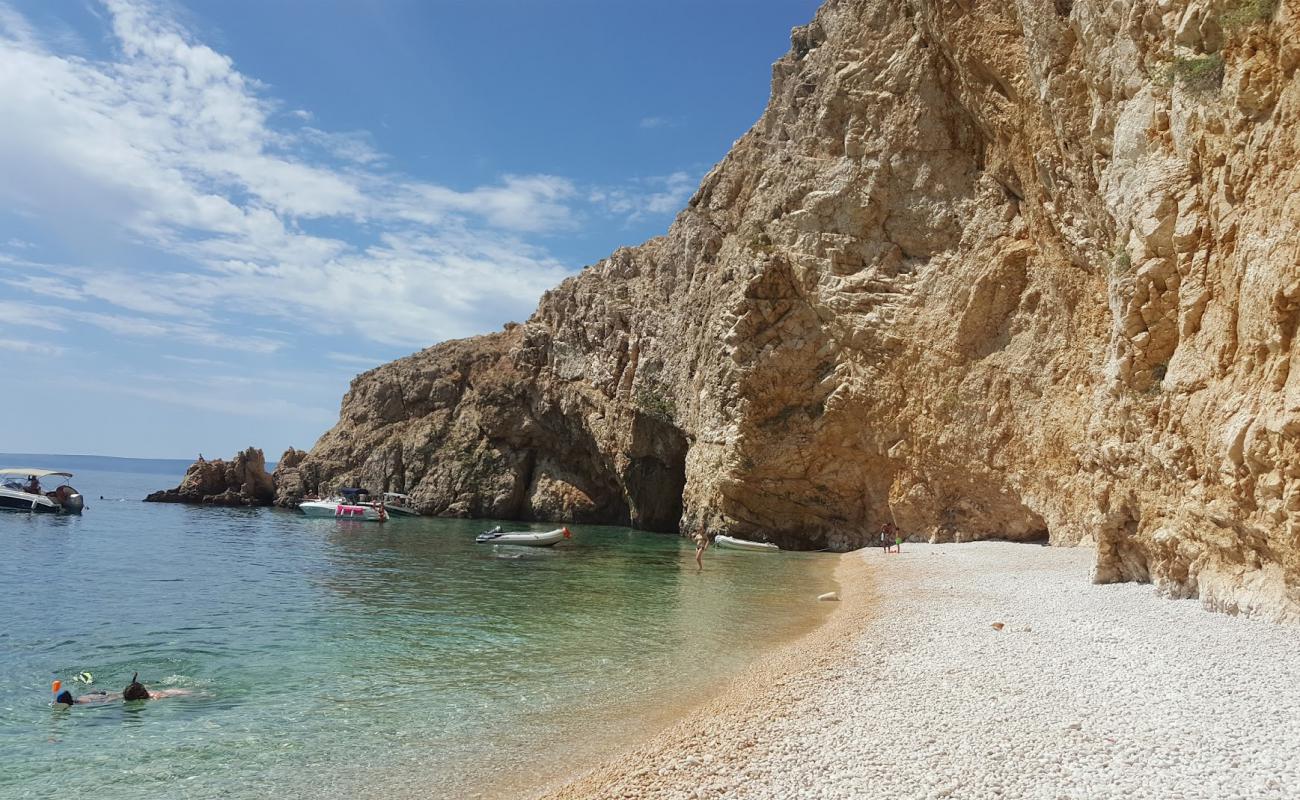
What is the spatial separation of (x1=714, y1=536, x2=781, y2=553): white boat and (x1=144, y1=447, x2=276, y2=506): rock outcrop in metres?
46.0

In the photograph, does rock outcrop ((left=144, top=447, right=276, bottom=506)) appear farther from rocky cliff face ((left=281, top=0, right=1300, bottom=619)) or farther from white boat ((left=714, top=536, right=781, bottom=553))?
white boat ((left=714, top=536, right=781, bottom=553))

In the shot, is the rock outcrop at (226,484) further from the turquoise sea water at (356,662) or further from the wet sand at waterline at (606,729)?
the wet sand at waterline at (606,729)

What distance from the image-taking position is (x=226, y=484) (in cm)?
6600

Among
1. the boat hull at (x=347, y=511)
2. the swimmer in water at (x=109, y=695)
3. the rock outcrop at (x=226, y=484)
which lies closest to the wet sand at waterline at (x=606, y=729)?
the swimmer in water at (x=109, y=695)

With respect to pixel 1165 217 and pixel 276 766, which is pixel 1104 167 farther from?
pixel 276 766

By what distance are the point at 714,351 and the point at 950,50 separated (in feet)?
58.8

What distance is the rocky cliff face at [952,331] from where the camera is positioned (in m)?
11.7

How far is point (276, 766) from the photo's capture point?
332 inches

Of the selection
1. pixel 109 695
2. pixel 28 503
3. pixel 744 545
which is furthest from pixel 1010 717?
pixel 28 503

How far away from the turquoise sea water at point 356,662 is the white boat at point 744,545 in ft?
25.2

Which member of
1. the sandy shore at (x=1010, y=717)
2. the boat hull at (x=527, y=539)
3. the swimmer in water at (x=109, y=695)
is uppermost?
the sandy shore at (x=1010, y=717)

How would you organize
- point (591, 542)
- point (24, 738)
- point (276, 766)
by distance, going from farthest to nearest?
1. point (591, 542)
2. point (24, 738)
3. point (276, 766)

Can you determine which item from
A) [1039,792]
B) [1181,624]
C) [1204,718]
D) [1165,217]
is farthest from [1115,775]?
[1165,217]

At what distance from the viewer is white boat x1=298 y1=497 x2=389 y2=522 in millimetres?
51781
